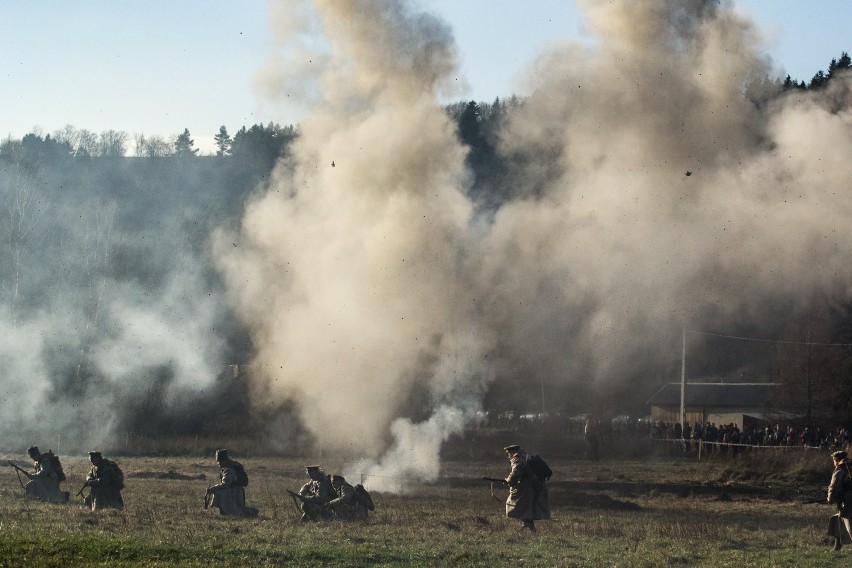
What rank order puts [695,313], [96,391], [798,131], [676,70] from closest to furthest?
[798,131]
[676,70]
[96,391]
[695,313]

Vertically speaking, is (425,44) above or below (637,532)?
above

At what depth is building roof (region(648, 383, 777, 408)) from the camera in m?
69.8

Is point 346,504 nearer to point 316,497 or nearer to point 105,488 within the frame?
point 316,497

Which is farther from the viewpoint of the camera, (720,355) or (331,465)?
(720,355)

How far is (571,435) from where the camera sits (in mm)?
57219

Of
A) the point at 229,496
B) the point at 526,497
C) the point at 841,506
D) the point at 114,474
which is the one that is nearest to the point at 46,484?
the point at 114,474

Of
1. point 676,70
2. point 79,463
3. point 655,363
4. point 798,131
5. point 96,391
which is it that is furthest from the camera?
point 655,363

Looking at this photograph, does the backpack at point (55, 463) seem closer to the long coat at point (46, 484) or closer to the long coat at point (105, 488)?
the long coat at point (46, 484)

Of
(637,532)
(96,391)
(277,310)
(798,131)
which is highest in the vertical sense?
(798,131)

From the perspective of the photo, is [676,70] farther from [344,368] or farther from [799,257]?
[344,368]

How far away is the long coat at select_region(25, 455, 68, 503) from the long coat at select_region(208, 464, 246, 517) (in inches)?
184

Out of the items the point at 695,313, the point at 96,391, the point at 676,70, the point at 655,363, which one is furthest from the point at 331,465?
the point at 655,363

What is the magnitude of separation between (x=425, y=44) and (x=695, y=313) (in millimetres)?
39938

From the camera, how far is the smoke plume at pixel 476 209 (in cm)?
3606
